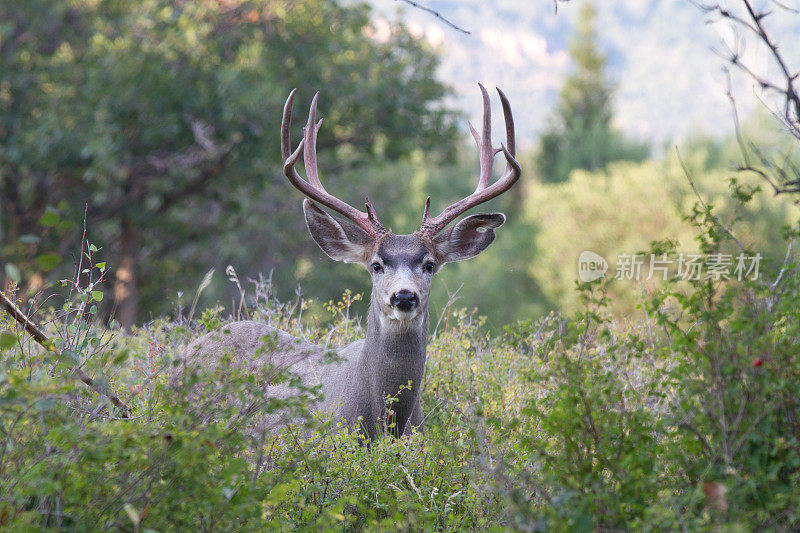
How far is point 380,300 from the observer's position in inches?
224

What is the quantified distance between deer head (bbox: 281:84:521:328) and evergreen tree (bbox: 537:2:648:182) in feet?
123

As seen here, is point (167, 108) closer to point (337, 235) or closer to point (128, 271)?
point (128, 271)

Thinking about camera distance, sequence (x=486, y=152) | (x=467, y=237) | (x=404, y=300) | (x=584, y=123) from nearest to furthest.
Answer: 1. (x=404, y=300)
2. (x=467, y=237)
3. (x=486, y=152)
4. (x=584, y=123)

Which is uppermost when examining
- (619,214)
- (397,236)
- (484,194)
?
(619,214)

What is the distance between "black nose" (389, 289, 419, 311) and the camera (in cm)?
541

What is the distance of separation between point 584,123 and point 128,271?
35922mm

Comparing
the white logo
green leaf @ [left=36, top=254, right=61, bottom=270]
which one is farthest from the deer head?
green leaf @ [left=36, top=254, right=61, bottom=270]

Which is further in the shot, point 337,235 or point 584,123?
point 584,123

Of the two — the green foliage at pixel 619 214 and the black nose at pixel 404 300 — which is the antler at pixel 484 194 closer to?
the black nose at pixel 404 300

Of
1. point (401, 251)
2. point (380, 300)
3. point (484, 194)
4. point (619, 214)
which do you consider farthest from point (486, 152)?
point (619, 214)

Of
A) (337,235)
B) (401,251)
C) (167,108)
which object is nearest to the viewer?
(401,251)

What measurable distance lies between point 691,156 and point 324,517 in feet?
125

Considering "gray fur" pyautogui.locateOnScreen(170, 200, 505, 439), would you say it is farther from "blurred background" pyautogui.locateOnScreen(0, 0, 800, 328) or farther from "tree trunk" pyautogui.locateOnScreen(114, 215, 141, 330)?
"tree trunk" pyautogui.locateOnScreen(114, 215, 141, 330)

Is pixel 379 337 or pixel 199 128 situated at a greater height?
pixel 199 128
